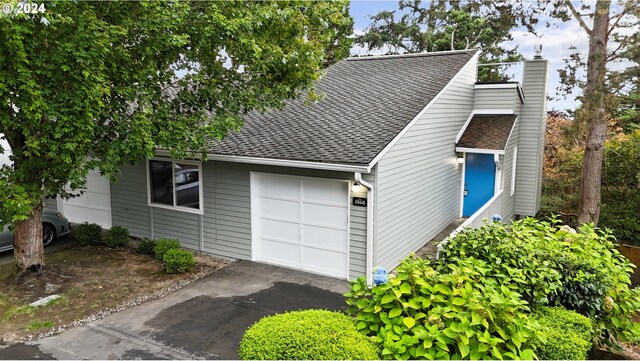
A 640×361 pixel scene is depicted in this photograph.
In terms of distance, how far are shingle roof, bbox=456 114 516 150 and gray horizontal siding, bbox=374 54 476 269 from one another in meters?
0.33

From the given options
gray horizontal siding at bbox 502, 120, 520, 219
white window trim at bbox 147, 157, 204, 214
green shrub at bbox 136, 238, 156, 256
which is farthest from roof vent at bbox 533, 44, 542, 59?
green shrub at bbox 136, 238, 156, 256

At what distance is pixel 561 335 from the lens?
4.50 meters

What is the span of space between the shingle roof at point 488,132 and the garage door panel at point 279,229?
568 centimetres

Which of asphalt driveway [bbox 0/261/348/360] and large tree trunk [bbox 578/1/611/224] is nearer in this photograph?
asphalt driveway [bbox 0/261/348/360]

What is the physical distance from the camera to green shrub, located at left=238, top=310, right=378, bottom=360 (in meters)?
3.78

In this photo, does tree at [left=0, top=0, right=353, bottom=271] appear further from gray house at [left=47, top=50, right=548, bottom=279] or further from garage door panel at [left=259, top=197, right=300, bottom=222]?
garage door panel at [left=259, top=197, right=300, bottom=222]

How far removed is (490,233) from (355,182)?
294cm

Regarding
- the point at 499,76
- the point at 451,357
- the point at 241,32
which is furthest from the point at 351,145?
the point at 499,76

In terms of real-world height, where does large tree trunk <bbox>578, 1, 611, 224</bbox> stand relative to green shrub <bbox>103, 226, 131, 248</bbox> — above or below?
above

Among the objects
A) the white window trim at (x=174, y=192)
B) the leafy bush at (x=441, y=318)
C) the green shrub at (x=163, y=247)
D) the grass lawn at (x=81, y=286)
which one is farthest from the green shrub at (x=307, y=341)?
the white window trim at (x=174, y=192)

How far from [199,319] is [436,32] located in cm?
2317

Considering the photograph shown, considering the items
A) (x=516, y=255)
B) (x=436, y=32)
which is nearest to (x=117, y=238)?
(x=516, y=255)

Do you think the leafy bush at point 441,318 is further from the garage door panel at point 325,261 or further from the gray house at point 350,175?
the garage door panel at point 325,261

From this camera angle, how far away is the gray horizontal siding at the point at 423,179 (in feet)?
28.6
